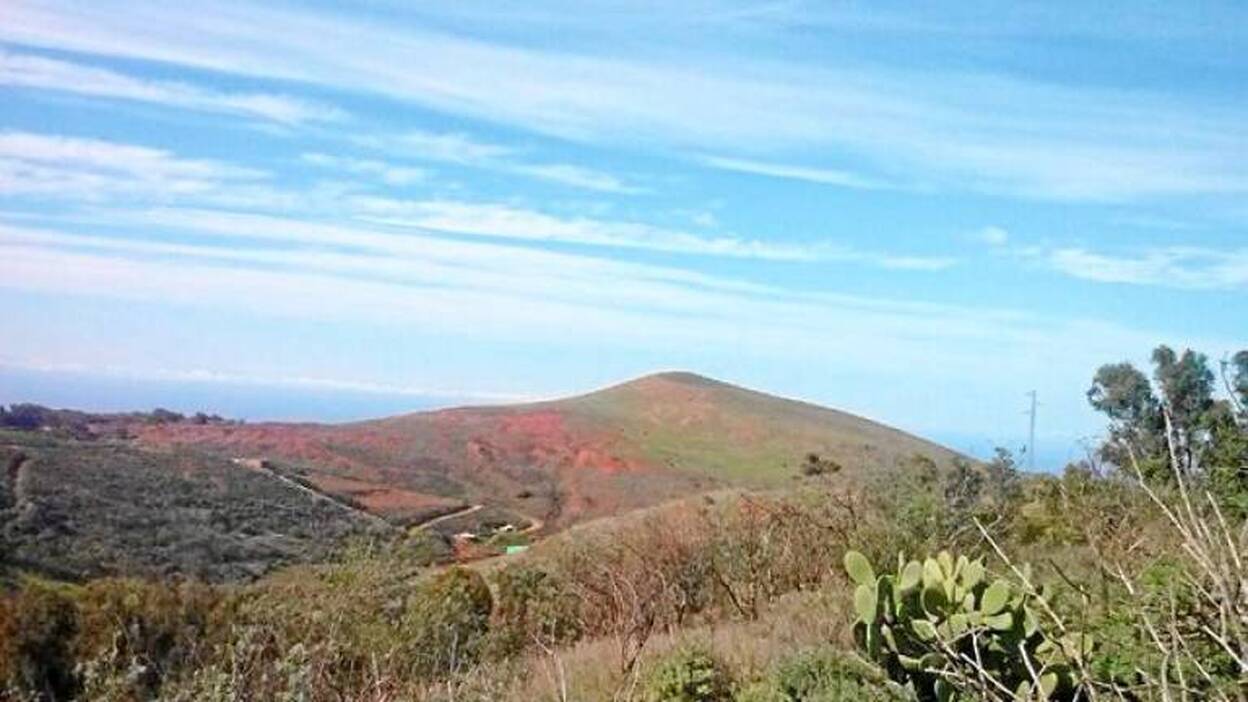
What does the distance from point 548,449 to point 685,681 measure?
4803 cm

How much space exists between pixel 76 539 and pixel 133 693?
26.4 m

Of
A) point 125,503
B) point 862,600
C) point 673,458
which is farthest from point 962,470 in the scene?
point 673,458

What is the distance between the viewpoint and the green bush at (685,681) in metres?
10.4

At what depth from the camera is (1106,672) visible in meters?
7.97

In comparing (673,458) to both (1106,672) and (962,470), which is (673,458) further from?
(1106,672)

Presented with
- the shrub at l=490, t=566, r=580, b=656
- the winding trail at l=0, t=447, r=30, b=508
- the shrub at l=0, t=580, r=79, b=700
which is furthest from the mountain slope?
the shrub at l=0, t=580, r=79, b=700

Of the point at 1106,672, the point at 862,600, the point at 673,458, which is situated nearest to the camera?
the point at 1106,672

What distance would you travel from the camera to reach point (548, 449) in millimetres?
58344

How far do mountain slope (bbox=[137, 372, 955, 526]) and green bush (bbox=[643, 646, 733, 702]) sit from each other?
3748 centimetres

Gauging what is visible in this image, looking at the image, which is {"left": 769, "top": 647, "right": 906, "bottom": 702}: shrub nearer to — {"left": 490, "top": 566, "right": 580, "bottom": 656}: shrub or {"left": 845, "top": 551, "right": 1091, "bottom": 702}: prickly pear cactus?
{"left": 845, "top": 551, "right": 1091, "bottom": 702}: prickly pear cactus

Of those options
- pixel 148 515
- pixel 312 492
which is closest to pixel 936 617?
pixel 148 515

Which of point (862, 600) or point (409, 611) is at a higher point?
point (862, 600)

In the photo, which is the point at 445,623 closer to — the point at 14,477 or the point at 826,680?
the point at 826,680

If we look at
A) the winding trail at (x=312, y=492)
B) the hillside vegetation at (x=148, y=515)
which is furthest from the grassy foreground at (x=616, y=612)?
the winding trail at (x=312, y=492)
